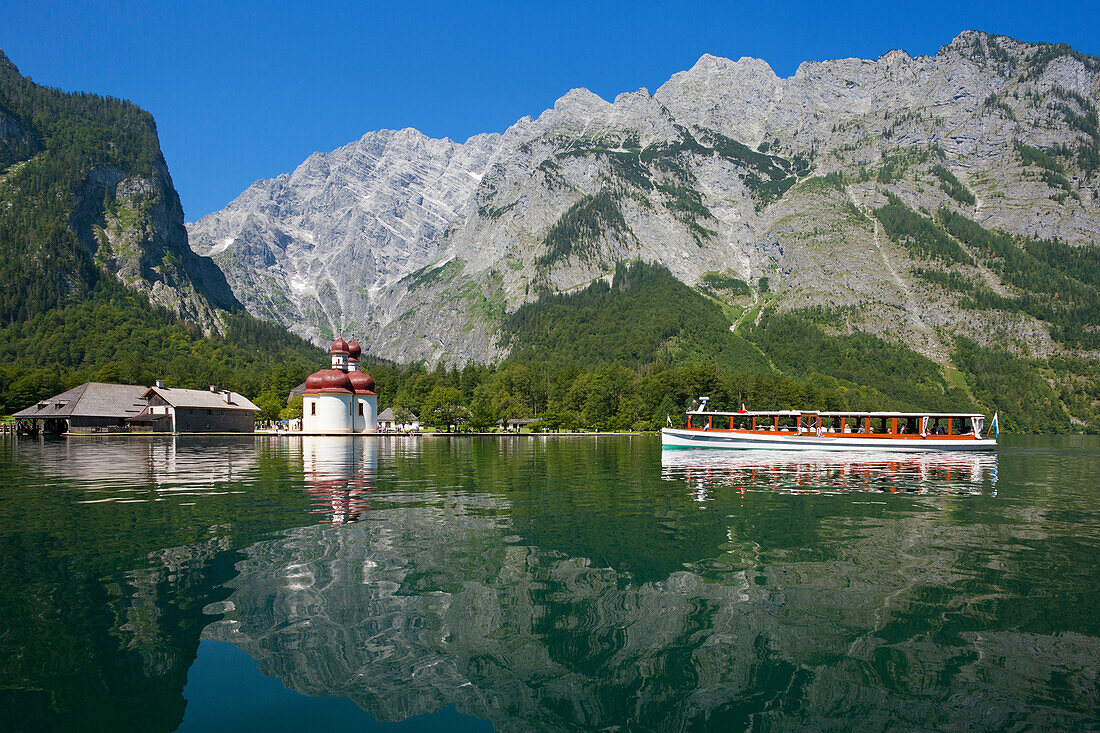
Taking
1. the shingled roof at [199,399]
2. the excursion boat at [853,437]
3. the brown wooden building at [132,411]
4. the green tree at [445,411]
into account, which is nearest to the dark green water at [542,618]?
Result: the excursion boat at [853,437]

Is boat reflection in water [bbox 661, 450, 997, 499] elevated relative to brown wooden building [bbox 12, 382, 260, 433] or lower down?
lower down

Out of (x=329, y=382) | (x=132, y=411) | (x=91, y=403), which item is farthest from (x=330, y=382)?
(x=91, y=403)

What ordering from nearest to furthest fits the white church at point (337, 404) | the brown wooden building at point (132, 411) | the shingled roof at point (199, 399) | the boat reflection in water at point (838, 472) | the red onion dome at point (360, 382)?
the boat reflection in water at point (838, 472) < the brown wooden building at point (132, 411) < the shingled roof at point (199, 399) < the white church at point (337, 404) < the red onion dome at point (360, 382)

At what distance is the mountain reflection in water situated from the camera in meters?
9.37

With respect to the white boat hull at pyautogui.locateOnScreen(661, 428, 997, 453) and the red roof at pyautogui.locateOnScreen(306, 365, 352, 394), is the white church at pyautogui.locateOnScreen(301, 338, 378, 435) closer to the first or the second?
the red roof at pyautogui.locateOnScreen(306, 365, 352, 394)

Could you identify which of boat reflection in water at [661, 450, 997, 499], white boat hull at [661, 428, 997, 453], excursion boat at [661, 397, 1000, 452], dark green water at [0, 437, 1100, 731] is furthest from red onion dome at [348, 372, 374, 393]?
dark green water at [0, 437, 1100, 731]

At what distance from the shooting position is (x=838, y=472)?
154 ft

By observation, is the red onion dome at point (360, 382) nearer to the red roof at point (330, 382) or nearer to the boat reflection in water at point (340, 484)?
the red roof at point (330, 382)

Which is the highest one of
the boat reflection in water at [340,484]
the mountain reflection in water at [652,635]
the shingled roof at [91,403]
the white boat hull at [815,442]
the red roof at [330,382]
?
the red roof at [330,382]

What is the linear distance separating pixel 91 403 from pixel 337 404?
42348 millimetres

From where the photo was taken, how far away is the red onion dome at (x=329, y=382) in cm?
12088

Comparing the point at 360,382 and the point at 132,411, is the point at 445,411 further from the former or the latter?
the point at 132,411

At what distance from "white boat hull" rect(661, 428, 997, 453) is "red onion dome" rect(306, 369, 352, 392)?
67.9 meters

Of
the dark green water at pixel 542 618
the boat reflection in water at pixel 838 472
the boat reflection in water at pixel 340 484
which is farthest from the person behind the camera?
the boat reflection in water at pixel 838 472
